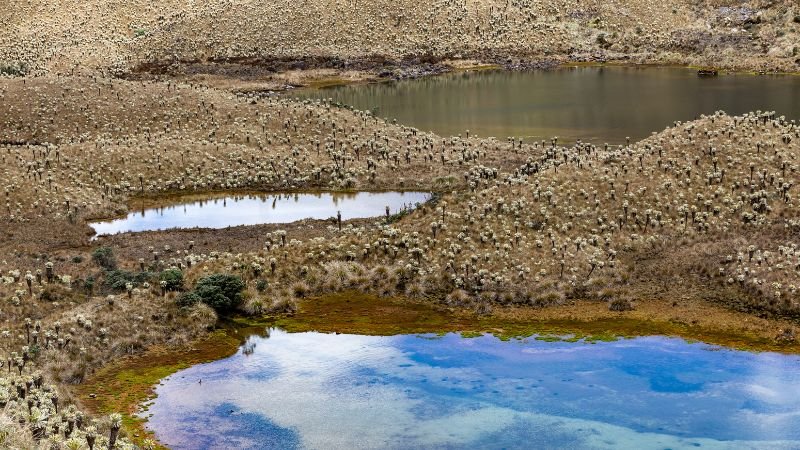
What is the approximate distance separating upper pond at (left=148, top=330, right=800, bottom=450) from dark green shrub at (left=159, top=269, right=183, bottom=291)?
21.2ft

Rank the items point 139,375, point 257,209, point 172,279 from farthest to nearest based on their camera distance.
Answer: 1. point 257,209
2. point 172,279
3. point 139,375

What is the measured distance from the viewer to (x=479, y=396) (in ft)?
138

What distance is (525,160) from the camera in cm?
8212

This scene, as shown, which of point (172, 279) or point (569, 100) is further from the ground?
point (569, 100)

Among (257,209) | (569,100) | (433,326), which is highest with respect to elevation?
(569,100)

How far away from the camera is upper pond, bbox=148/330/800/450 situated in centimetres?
3878

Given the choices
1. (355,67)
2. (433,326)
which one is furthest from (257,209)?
(355,67)

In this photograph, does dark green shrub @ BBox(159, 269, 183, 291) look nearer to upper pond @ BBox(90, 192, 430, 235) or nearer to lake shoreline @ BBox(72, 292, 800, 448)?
lake shoreline @ BBox(72, 292, 800, 448)

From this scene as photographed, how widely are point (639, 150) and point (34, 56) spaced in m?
100

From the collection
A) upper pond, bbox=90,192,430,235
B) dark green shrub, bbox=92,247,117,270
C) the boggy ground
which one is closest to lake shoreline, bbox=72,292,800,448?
the boggy ground

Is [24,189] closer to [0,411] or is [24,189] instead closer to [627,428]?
[0,411]

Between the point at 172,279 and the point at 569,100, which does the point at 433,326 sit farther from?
the point at 569,100

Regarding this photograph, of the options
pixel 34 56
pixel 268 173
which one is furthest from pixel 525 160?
pixel 34 56

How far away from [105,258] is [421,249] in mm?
19257
